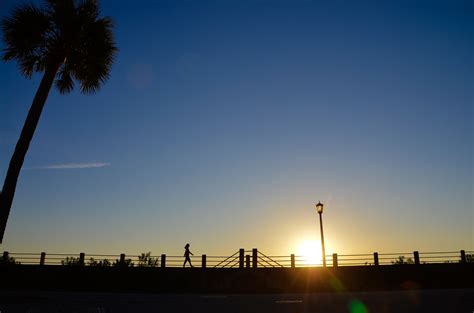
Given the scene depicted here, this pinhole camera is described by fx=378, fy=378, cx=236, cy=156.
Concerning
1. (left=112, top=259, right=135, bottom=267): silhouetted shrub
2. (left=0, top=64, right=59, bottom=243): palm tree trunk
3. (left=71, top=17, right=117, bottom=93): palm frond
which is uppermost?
(left=71, top=17, right=117, bottom=93): palm frond

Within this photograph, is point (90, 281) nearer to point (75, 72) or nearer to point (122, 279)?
point (122, 279)

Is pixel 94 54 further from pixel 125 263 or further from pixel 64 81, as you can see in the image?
pixel 125 263

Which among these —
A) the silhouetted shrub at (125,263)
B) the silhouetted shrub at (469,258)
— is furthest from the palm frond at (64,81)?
the silhouetted shrub at (469,258)

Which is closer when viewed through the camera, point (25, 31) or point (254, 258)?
point (25, 31)

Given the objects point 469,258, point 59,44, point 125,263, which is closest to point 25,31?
point 59,44

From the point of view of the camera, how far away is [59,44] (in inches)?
550

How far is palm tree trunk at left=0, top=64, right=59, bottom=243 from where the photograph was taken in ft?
37.2

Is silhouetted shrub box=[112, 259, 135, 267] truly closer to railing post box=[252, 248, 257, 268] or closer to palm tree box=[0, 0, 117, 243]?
railing post box=[252, 248, 257, 268]

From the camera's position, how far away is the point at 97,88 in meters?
15.1

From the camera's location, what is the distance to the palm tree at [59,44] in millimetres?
13352

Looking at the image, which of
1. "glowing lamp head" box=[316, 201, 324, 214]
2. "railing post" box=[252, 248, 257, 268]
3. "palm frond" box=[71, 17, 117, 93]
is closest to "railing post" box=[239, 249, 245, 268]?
"railing post" box=[252, 248, 257, 268]

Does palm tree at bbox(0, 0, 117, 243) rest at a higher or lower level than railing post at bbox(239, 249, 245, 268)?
higher

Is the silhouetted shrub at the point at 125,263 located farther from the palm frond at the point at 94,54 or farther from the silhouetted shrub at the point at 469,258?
the silhouetted shrub at the point at 469,258

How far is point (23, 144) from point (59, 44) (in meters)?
4.16
